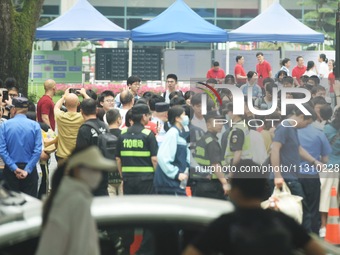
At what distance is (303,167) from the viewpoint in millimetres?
12320

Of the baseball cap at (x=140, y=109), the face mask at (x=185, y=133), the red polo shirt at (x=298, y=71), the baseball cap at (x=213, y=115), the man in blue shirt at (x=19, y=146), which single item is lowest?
the man in blue shirt at (x=19, y=146)

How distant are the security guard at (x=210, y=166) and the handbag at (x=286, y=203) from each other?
693 mm

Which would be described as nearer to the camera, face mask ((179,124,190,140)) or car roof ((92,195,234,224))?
car roof ((92,195,234,224))

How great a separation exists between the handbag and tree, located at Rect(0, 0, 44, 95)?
11616 millimetres

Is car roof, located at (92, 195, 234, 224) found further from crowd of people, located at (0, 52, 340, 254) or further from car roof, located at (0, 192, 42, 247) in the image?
crowd of people, located at (0, 52, 340, 254)

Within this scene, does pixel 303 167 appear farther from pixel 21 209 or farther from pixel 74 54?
pixel 74 54

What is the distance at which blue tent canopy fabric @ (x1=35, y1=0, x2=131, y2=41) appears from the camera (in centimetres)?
2845

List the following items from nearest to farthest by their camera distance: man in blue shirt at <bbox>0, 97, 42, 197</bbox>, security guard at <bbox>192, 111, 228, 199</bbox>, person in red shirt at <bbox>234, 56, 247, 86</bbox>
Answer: security guard at <bbox>192, 111, 228, 199</bbox>, man in blue shirt at <bbox>0, 97, 42, 197</bbox>, person in red shirt at <bbox>234, 56, 247, 86</bbox>

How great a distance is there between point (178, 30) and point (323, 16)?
26416 mm

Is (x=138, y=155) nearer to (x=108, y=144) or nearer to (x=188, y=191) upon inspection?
(x=108, y=144)

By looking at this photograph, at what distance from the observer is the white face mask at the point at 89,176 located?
18.7 feet

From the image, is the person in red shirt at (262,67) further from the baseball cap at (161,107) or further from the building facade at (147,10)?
the building facade at (147,10)

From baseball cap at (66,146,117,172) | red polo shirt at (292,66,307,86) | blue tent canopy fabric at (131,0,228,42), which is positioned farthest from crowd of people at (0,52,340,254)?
red polo shirt at (292,66,307,86)

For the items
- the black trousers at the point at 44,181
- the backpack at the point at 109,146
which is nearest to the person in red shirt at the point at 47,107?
the black trousers at the point at 44,181
